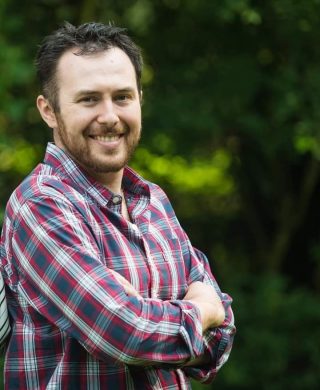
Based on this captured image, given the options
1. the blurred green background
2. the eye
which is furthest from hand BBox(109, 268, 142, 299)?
the blurred green background

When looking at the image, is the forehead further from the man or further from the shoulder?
the shoulder

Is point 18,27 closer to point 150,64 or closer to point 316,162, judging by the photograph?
point 150,64

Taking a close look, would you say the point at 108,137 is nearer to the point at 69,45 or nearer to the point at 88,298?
the point at 69,45

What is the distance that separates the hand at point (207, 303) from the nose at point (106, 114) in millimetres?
478

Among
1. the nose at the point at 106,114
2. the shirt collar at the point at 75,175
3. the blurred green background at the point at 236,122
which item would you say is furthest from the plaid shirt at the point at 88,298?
the blurred green background at the point at 236,122

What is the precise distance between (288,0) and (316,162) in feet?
5.88

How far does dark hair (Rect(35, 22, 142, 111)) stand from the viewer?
2.50m

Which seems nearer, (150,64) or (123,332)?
(123,332)

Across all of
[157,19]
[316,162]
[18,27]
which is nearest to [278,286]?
[316,162]

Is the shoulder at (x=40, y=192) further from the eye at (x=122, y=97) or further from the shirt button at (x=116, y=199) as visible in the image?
the eye at (x=122, y=97)

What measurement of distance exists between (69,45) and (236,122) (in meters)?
3.70

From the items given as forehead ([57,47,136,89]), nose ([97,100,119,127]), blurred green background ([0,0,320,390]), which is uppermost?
forehead ([57,47,136,89])

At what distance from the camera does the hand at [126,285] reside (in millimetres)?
2289

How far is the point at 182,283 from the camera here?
2.54 m
